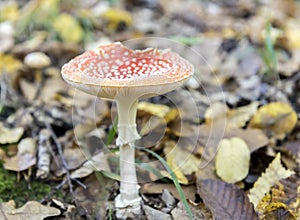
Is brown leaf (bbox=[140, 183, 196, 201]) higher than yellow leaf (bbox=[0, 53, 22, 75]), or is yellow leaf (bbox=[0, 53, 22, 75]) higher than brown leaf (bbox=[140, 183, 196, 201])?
brown leaf (bbox=[140, 183, 196, 201])

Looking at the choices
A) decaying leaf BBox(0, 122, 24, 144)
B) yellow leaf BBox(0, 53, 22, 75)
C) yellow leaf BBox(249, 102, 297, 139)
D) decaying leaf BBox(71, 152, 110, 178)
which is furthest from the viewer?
yellow leaf BBox(0, 53, 22, 75)

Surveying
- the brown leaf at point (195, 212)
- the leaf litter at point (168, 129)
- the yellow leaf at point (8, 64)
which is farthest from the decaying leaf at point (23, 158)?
the yellow leaf at point (8, 64)

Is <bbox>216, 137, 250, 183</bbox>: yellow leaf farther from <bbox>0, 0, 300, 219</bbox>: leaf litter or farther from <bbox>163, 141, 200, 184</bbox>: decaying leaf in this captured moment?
<bbox>163, 141, 200, 184</bbox>: decaying leaf

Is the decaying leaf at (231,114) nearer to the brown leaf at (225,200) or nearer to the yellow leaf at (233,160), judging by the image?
the yellow leaf at (233,160)

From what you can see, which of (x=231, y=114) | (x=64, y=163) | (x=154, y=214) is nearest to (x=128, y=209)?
(x=154, y=214)

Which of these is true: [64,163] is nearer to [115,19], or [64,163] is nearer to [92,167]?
[92,167]

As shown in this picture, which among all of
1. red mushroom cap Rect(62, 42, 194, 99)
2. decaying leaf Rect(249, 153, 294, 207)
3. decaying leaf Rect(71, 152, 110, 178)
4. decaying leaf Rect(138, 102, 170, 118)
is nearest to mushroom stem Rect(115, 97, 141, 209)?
red mushroom cap Rect(62, 42, 194, 99)

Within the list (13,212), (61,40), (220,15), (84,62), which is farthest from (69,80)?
A: (220,15)

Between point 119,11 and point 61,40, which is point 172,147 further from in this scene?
point 119,11
